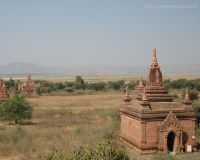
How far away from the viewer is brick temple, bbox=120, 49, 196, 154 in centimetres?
2114

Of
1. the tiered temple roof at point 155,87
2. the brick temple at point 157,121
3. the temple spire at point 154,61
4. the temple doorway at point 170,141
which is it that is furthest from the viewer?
the temple spire at point 154,61

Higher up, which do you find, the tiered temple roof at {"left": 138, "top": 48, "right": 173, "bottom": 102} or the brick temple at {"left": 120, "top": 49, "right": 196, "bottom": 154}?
the tiered temple roof at {"left": 138, "top": 48, "right": 173, "bottom": 102}

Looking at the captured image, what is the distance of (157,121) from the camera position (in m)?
→ 21.4

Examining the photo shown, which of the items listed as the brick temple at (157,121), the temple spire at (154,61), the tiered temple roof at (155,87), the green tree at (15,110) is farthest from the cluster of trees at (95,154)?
the green tree at (15,110)

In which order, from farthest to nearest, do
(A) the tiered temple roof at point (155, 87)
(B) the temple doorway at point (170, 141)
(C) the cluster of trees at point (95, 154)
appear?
(A) the tiered temple roof at point (155, 87), (B) the temple doorway at point (170, 141), (C) the cluster of trees at point (95, 154)

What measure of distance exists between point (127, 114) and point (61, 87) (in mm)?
76972

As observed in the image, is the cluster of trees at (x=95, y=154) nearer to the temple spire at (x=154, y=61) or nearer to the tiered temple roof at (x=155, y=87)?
the tiered temple roof at (x=155, y=87)

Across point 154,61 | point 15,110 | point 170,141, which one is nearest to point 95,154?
point 170,141

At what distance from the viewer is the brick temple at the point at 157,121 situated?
69.4ft

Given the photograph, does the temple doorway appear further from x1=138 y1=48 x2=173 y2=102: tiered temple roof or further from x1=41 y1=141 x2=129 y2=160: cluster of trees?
x1=41 y1=141 x2=129 y2=160: cluster of trees

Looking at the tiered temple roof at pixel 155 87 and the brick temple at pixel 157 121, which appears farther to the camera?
the tiered temple roof at pixel 155 87

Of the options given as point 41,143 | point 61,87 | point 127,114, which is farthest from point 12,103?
point 61,87

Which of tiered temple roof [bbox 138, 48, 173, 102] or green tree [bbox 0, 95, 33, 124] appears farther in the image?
green tree [bbox 0, 95, 33, 124]

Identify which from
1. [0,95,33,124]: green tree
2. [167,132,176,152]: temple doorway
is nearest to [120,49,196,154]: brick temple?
[167,132,176,152]: temple doorway
